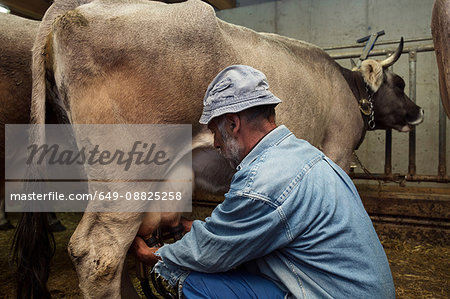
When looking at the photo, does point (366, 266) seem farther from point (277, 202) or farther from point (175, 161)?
point (175, 161)

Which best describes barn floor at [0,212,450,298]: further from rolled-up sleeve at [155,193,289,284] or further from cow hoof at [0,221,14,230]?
rolled-up sleeve at [155,193,289,284]

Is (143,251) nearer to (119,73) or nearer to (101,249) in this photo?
(101,249)

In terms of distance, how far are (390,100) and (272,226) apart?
4016 mm

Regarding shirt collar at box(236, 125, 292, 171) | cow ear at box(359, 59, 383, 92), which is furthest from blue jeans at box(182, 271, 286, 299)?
cow ear at box(359, 59, 383, 92)

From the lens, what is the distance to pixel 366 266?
4.53 ft

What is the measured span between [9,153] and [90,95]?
1299mm

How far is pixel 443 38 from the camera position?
2656 millimetres

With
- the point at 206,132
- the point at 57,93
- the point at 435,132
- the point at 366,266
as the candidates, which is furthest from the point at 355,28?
the point at 366,266

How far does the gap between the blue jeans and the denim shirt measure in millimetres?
89

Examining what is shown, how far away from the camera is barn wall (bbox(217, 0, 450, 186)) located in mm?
6141

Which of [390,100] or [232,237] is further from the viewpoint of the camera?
[390,100]

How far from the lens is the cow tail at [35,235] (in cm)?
239

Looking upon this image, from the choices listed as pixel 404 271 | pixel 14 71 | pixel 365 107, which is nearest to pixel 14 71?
pixel 14 71

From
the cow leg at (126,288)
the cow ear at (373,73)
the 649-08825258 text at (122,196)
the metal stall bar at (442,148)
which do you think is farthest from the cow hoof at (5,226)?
the metal stall bar at (442,148)
